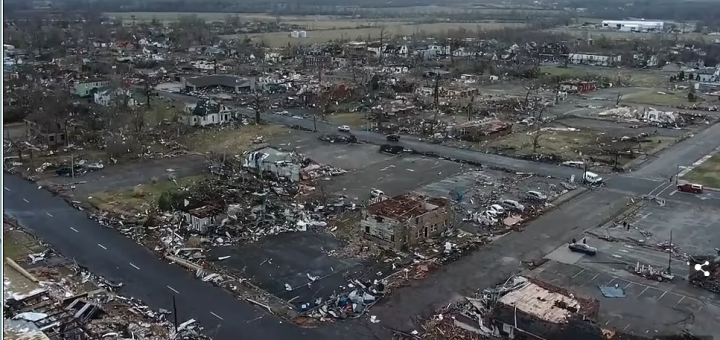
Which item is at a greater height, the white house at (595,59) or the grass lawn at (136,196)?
the white house at (595,59)

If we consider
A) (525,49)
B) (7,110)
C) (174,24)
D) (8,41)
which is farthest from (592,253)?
(174,24)

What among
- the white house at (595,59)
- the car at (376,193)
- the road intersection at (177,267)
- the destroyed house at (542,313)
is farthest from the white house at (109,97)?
the white house at (595,59)

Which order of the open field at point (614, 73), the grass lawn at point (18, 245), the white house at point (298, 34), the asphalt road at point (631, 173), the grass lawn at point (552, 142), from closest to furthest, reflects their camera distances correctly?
the grass lawn at point (18, 245) → the asphalt road at point (631, 173) → the grass lawn at point (552, 142) → the open field at point (614, 73) → the white house at point (298, 34)

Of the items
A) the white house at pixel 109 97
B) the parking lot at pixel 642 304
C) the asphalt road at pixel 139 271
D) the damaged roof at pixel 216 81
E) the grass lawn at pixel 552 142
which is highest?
the damaged roof at pixel 216 81

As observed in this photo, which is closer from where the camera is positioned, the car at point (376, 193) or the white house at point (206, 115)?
the car at point (376, 193)

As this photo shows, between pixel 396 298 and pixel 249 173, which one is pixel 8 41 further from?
pixel 396 298

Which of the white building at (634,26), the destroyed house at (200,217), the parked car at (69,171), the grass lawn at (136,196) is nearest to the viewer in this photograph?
the destroyed house at (200,217)

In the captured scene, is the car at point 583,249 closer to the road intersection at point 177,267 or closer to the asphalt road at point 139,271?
the road intersection at point 177,267

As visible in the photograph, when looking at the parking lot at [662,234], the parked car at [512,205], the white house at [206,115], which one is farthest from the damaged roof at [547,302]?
the white house at [206,115]

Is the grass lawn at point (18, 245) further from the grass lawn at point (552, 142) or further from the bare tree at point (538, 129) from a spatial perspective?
the bare tree at point (538, 129)
